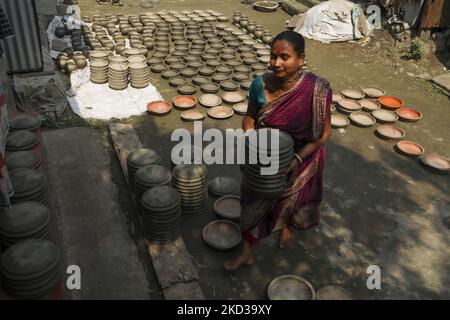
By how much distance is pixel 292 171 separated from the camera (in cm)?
352

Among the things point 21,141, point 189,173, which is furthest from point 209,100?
point 21,141

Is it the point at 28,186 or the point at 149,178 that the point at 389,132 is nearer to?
the point at 149,178

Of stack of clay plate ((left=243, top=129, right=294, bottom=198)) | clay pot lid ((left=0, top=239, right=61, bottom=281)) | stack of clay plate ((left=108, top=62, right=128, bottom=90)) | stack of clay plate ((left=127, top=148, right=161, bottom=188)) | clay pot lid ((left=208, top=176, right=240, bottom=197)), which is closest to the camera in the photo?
clay pot lid ((left=0, top=239, right=61, bottom=281))

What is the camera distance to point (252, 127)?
367 cm

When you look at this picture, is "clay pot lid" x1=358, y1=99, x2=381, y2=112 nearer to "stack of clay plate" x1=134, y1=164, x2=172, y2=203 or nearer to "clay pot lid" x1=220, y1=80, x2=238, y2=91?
"clay pot lid" x1=220, y1=80, x2=238, y2=91

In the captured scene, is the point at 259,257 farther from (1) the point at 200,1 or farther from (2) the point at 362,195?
(1) the point at 200,1

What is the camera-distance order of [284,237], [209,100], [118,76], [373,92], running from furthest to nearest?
[373,92] → [118,76] → [209,100] → [284,237]

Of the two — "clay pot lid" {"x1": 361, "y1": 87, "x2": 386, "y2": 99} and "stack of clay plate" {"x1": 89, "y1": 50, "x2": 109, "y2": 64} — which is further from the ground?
"stack of clay plate" {"x1": 89, "y1": 50, "x2": 109, "y2": 64}

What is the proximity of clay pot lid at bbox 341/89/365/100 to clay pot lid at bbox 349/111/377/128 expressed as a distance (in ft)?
1.83

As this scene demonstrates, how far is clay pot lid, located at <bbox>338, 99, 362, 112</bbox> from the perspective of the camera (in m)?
7.42

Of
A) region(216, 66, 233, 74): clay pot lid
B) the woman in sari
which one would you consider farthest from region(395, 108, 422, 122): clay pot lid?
the woman in sari

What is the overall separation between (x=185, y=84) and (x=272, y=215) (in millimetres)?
4905

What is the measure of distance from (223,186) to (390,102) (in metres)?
4.48
